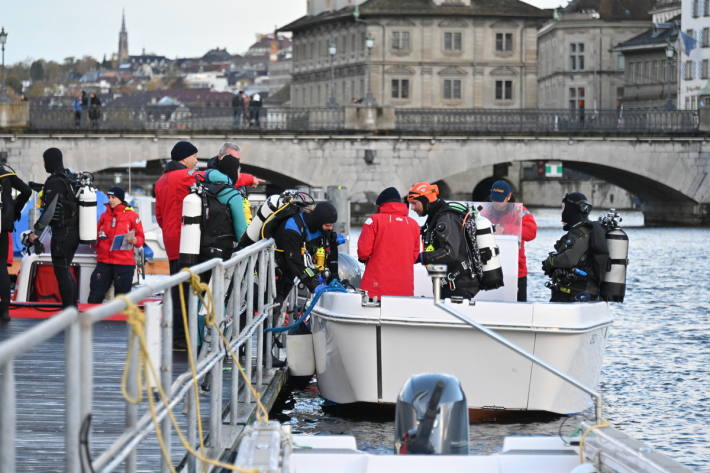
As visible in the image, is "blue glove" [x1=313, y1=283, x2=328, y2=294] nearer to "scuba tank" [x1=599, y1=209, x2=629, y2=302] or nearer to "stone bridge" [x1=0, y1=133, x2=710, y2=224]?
"scuba tank" [x1=599, y1=209, x2=629, y2=302]

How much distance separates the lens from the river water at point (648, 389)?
1224 centimetres

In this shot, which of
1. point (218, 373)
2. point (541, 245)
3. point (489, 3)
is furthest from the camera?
point (489, 3)

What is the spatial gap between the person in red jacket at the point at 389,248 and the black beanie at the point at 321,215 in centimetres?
35

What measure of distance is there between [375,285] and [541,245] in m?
34.6

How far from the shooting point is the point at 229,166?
11953 millimetres

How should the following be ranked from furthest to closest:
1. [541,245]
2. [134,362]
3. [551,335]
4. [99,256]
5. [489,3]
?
[489,3], [541,245], [99,256], [551,335], [134,362]

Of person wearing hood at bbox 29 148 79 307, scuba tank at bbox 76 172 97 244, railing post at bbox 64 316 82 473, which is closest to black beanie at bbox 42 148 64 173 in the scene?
person wearing hood at bbox 29 148 79 307

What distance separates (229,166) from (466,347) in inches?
88.9

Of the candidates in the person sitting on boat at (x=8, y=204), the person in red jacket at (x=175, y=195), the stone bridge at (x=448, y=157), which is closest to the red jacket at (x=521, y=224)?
the person in red jacket at (x=175, y=195)

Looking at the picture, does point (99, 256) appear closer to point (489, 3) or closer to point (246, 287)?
point (246, 287)

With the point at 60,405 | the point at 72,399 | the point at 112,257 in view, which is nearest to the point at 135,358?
the point at 72,399

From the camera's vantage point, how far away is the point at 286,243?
12531mm

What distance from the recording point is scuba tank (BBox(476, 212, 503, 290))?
1195cm

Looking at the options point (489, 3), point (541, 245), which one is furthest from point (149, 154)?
point (489, 3)
